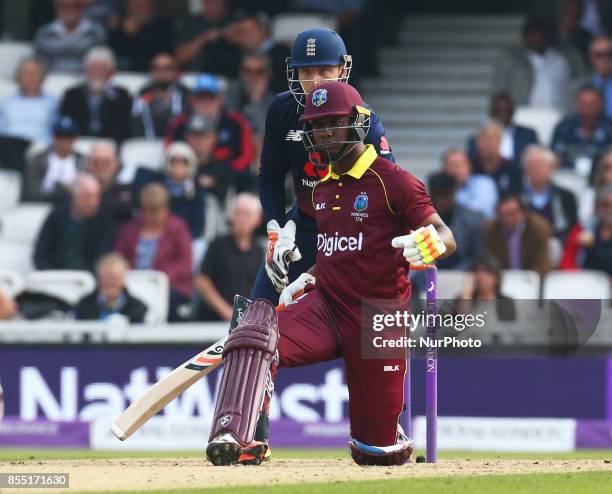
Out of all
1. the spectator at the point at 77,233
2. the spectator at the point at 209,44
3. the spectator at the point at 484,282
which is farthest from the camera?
the spectator at the point at 209,44

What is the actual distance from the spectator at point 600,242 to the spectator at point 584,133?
1.14 meters

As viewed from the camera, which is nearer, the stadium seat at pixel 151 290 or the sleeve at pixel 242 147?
the stadium seat at pixel 151 290

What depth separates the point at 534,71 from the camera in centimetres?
1584

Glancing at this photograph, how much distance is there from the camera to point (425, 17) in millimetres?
18484

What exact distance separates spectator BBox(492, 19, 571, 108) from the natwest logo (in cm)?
850

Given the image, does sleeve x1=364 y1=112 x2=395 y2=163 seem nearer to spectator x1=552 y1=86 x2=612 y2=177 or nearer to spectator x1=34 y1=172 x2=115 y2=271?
spectator x1=34 y1=172 x2=115 y2=271

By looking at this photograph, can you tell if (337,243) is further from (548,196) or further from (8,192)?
(8,192)

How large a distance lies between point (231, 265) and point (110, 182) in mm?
2044

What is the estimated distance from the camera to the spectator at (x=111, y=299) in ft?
42.3

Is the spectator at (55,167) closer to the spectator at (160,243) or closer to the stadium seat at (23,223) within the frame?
the stadium seat at (23,223)

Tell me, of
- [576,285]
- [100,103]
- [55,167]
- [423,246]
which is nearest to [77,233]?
[55,167]

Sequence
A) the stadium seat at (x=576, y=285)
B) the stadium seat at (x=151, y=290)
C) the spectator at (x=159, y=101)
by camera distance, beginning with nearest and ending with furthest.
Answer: the stadium seat at (x=576, y=285), the stadium seat at (x=151, y=290), the spectator at (x=159, y=101)

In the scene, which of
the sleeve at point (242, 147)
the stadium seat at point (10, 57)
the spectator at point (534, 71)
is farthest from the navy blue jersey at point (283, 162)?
the stadium seat at point (10, 57)

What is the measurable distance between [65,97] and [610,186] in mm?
5574
